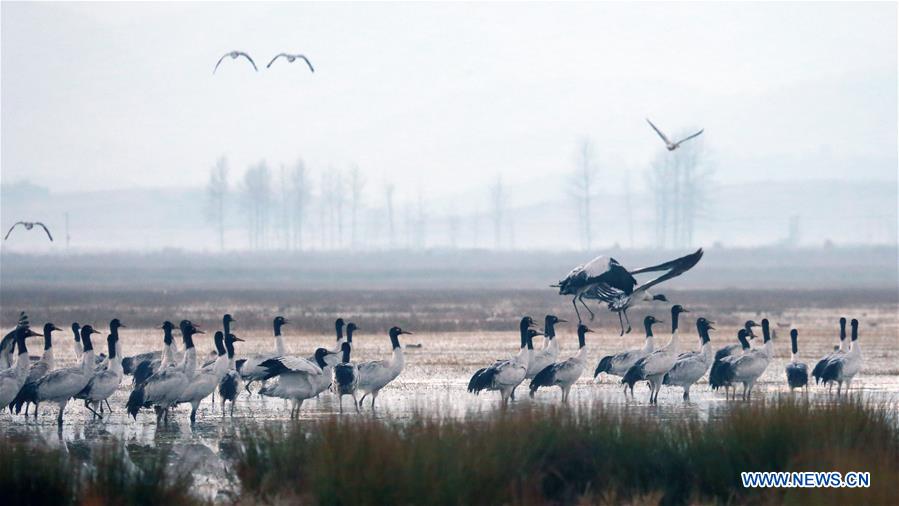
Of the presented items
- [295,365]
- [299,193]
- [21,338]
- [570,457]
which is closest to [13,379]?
[21,338]

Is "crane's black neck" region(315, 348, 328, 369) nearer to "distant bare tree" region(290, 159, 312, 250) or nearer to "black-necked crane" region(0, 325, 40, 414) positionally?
"black-necked crane" region(0, 325, 40, 414)

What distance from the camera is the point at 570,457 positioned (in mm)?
13242

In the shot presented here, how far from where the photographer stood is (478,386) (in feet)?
69.4

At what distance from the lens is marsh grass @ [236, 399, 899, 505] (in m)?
11.9

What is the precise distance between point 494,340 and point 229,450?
19466mm

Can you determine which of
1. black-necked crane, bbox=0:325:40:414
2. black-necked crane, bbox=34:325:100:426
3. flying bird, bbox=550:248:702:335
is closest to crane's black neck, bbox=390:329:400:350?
flying bird, bbox=550:248:702:335

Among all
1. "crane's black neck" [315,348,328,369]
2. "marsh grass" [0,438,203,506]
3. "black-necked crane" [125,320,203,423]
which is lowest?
"marsh grass" [0,438,203,506]

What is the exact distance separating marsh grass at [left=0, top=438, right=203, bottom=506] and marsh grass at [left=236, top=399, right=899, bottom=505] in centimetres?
90

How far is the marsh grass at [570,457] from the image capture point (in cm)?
1191

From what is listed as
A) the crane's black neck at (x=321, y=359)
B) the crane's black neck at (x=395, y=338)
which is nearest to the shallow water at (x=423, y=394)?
the crane's black neck at (x=321, y=359)

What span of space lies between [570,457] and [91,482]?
4.67 meters

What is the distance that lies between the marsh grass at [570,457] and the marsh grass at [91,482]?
90cm

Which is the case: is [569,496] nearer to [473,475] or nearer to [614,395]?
[473,475]

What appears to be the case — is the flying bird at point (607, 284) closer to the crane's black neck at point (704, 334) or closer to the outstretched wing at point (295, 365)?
the crane's black neck at point (704, 334)
